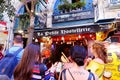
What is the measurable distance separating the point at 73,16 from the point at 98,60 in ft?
40.4

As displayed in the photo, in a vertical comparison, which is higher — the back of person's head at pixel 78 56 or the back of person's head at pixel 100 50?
the back of person's head at pixel 78 56

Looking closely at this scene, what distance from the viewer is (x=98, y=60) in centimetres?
481

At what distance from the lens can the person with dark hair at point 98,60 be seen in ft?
15.3

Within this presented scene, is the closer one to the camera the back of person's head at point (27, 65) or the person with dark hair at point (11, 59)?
the back of person's head at point (27, 65)

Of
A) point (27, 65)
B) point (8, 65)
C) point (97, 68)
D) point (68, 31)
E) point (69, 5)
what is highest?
point (69, 5)

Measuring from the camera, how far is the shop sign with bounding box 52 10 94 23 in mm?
16409

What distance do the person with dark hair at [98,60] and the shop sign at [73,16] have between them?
447 inches

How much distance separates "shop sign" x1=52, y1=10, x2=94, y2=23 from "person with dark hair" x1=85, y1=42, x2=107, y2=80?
11354mm

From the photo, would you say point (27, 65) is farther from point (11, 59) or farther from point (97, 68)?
point (97, 68)

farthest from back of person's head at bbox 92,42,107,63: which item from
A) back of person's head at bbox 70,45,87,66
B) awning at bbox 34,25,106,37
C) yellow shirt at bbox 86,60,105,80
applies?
awning at bbox 34,25,106,37

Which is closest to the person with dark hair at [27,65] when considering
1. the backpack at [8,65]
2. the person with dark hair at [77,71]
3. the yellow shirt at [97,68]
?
the person with dark hair at [77,71]

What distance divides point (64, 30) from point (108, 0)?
133 inches

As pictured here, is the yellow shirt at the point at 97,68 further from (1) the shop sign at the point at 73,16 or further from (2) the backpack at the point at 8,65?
(1) the shop sign at the point at 73,16

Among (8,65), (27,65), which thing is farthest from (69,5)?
(27,65)
